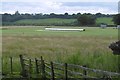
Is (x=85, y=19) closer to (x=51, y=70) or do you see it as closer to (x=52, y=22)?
(x=52, y=22)

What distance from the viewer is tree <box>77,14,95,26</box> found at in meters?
120

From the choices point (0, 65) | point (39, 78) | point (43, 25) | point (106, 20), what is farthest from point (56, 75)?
point (43, 25)

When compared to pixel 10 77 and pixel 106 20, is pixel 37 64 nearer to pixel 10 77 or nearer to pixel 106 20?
pixel 10 77

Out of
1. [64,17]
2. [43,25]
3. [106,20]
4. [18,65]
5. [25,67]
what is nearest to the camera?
[25,67]

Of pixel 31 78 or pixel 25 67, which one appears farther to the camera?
pixel 25 67

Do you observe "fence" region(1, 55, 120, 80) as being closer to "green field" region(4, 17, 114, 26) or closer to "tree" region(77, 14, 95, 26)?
"tree" region(77, 14, 95, 26)

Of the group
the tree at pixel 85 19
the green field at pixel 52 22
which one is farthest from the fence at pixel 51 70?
the green field at pixel 52 22

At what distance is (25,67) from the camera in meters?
15.5

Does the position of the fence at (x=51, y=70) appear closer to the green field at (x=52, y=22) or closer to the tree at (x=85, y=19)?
the tree at (x=85, y=19)

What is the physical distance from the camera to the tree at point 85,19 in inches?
4710

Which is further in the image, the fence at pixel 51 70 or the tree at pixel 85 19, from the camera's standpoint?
the tree at pixel 85 19

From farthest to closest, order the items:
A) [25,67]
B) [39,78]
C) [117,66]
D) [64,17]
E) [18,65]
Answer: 1. [64,17]
2. [18,65]
3. [25,67]
4. [39,78]
5. [117,66]

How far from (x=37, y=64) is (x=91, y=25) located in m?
120

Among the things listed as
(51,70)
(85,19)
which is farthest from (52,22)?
(51,70)
